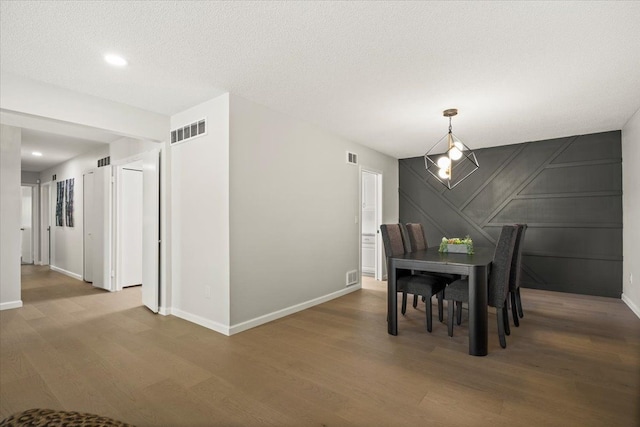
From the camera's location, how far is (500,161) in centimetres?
548

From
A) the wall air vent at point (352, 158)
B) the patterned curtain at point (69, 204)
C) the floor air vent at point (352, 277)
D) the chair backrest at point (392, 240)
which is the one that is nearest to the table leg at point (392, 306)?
the chair backrest at point (392, 240)

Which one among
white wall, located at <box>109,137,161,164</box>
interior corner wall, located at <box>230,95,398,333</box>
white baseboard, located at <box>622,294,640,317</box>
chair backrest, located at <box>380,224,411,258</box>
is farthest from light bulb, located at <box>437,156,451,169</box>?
white wall, located at <box>109,137,161,164</box>

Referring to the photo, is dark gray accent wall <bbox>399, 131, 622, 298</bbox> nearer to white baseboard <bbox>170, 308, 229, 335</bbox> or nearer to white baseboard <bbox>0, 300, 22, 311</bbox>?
white baseboard <bbox>170, 308, 229, 335</bbox>

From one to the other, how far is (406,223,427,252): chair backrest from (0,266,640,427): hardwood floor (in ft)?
3.23

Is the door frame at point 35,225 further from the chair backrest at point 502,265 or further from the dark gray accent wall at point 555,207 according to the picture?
the chair backrest at point 502,265

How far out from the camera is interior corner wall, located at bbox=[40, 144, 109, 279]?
6.00m

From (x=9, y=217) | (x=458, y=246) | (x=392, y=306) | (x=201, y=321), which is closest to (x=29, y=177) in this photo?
(x=9, y=217)

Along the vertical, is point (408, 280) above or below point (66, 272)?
above

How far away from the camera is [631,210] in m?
4.09

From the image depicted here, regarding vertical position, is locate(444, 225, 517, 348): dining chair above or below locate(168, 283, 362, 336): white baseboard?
above

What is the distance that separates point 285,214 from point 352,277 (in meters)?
1.87

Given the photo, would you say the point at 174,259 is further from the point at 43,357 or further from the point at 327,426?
the point at 327,426

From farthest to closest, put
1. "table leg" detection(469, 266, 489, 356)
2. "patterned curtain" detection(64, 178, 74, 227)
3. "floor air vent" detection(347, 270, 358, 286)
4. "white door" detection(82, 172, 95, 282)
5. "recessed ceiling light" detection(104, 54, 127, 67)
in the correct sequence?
1. "patterned curtain" detection(64, 178, 74, 227)
2. "white door" detection(82, 172, 95, 282)
3. "floor air vent" detection(347, 270, 358, 286)
4. "table leg" detection(469, 266, 489, 356)
5. "recessed ceiling light" detection(104, 54, 127, 67)

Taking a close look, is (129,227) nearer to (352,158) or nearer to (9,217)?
(9,217)
